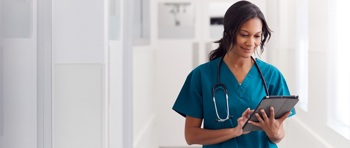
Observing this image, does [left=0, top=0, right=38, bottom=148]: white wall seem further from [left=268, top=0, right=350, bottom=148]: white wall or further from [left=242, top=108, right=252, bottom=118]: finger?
[left=268, top=0, right=350, bottom=148]: white wall

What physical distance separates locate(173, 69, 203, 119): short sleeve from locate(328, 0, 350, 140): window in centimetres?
94

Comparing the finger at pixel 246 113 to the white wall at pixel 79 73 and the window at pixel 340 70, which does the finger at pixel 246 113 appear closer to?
the white wall at pixel 79 73

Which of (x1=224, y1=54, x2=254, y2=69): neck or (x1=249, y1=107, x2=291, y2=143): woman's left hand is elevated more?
(x1=224, y1=54, x2=254, y2=69): neck

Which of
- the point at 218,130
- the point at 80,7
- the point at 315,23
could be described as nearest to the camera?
the point at 218,130

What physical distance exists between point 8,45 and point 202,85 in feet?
1.86

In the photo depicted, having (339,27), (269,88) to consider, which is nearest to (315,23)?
(339,27)

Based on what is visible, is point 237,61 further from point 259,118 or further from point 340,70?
point 340,70

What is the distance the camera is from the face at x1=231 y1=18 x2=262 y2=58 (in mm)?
1317

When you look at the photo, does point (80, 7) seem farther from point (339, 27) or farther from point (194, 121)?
point (339, 27)

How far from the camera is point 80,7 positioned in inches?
66.4

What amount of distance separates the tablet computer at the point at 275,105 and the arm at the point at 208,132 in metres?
0.02

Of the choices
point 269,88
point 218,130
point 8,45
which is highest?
point 8,45

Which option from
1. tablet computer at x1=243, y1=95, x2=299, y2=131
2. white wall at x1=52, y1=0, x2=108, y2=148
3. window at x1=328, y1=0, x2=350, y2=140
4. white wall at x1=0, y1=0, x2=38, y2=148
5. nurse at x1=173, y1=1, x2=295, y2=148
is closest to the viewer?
tablet computer at x1=243, y1=95, x2=299, y2=131

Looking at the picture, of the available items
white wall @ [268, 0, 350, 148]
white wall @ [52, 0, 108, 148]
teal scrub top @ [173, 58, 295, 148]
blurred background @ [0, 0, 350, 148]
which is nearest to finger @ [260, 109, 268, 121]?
teal scrub top @ [173, 58, 295, 148]
